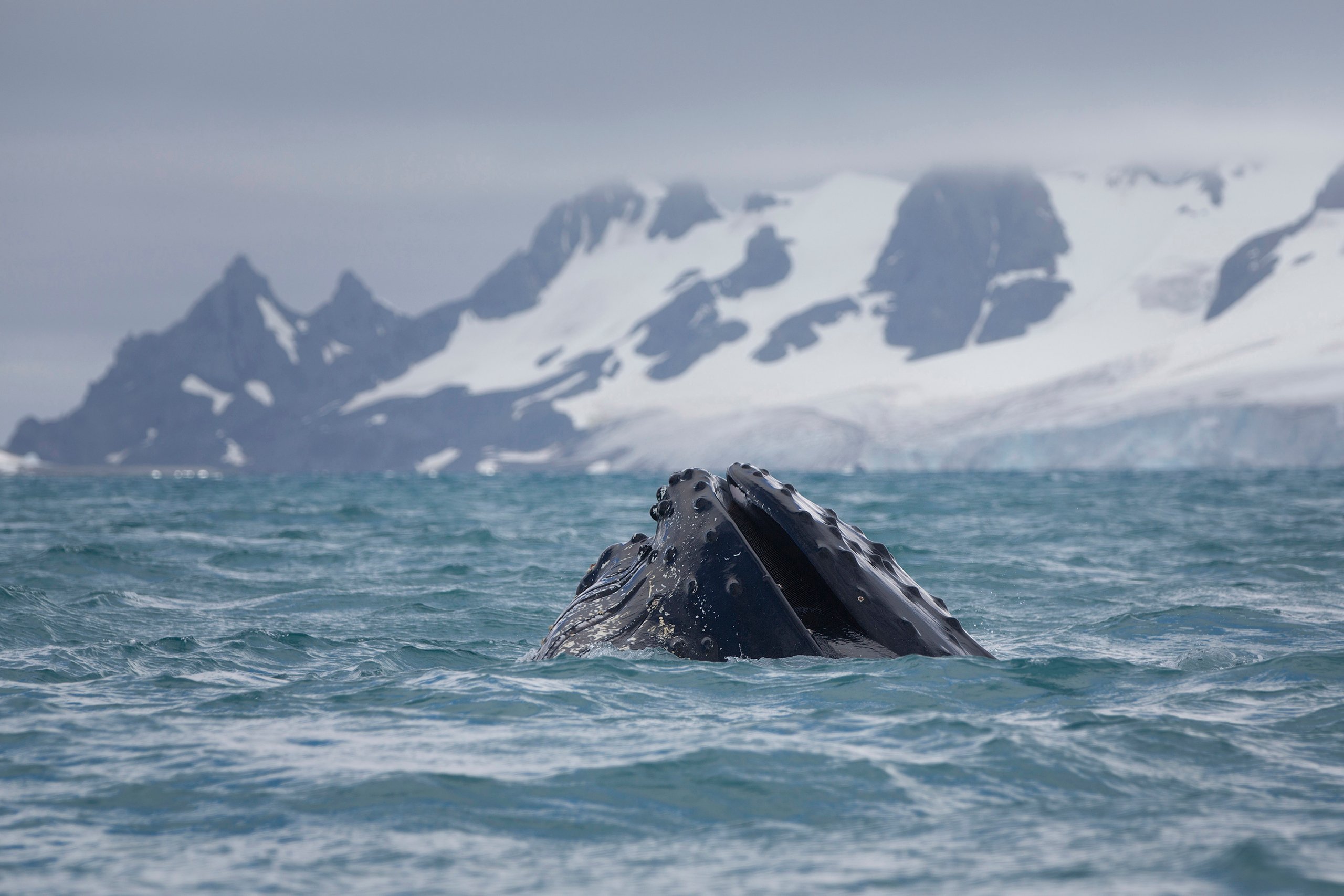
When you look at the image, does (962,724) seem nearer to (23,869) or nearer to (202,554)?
(23,869)

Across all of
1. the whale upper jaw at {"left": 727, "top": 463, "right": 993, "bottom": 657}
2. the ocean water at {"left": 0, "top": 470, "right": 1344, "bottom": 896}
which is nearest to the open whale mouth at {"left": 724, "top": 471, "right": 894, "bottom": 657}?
the whale upper jaw at {"left": 727, "top": 463, "right": 993, "bottom": 657}

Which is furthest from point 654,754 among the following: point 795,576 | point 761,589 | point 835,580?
point 795,576

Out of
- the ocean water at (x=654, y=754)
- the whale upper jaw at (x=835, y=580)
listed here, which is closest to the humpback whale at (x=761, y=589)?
the whale upper jaw at (x=835, y=580)

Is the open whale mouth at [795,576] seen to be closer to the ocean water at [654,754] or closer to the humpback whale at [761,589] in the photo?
the humpback whale at [761,589]

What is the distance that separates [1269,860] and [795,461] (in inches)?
5384

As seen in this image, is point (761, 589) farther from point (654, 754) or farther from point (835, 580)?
point (654, 754)

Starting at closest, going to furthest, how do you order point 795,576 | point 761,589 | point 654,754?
point 654,754, point 761,589, point 795,576

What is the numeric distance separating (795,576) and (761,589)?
1.34 ft

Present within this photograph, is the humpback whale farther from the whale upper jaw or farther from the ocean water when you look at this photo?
the ocean water

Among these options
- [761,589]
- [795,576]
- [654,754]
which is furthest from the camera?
[795,576]

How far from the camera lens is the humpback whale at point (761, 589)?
6465 millimetres

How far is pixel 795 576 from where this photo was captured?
6801mm

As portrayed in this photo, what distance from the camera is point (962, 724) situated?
235 inches

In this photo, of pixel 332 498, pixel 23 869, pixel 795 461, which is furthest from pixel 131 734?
pixel 795 461
